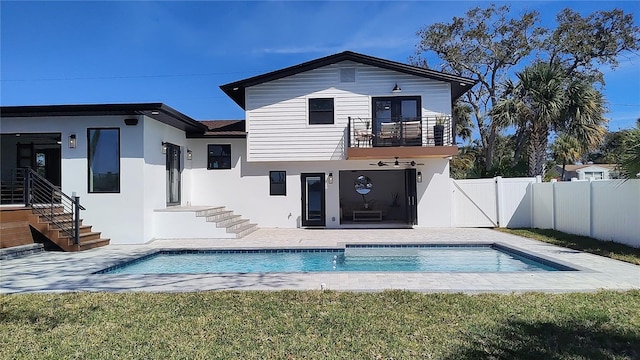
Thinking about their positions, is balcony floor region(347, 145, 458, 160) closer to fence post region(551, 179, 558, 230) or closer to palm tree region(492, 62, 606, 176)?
fence post region(551, 179, 558, 230)

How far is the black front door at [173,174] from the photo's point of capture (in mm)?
14312

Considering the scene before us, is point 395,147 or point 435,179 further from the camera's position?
point 435,179

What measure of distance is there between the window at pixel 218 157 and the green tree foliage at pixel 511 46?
14598 millimetres

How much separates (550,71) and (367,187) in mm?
9305

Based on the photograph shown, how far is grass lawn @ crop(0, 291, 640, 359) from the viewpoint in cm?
377

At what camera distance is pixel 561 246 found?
10.5 meters

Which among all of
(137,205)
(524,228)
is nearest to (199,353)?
(137,205)

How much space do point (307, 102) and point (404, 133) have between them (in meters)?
3.92

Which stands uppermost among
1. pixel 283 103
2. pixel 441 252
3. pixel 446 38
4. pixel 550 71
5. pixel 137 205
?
pixel 446 38

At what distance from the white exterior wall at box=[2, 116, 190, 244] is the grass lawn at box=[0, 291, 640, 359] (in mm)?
6296

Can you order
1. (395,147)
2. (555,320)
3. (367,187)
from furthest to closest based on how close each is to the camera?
(367,187) < (395,147) < (555,320)

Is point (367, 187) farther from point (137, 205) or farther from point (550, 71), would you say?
point (137, 205)

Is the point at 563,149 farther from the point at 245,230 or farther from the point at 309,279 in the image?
the point at 309,279

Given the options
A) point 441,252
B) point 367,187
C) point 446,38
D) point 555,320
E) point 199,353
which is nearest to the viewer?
point 199,353
